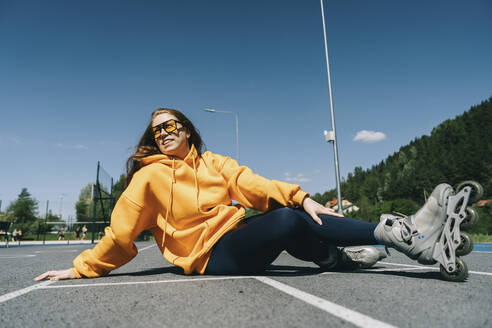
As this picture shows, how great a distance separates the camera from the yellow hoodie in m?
2.27

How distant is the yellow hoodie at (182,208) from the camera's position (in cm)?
227

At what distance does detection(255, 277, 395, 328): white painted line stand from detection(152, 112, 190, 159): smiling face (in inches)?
55.2

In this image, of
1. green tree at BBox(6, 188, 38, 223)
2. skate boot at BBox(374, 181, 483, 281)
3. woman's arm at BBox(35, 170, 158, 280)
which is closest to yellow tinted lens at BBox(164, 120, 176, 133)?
woman's arm at BBox(35, 170, 158, 280)

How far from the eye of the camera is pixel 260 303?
1.47 metres

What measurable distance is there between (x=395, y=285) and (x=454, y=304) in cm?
46

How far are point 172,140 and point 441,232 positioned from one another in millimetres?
2107

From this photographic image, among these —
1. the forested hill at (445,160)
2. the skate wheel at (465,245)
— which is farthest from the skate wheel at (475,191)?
the forested hill at (445,160)

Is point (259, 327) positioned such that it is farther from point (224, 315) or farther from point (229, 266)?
point (229, 266)

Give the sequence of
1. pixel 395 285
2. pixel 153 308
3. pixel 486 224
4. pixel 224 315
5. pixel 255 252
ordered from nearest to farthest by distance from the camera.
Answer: pixel 224 315, pixel 153 308, pixel 395 285, pixel 255 252, pixel 486 224

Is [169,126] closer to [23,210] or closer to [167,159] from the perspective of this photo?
[167,159]

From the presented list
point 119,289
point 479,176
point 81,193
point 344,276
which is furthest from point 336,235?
point 81,193

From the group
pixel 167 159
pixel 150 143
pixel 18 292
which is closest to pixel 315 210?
pixel 167 159

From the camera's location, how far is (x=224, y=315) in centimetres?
131

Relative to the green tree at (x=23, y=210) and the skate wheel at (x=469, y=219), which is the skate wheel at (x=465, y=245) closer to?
the skate wheel at (x=469, y=219)
